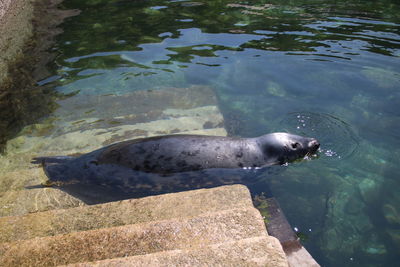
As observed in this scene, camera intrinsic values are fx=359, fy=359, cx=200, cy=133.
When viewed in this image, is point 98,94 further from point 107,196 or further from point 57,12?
point 57,12

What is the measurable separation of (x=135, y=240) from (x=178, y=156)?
1.55 m

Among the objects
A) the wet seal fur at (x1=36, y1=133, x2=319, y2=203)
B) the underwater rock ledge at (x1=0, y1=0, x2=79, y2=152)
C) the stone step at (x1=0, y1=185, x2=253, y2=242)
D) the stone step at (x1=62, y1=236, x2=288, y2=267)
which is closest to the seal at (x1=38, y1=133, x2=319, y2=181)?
the wet seal fur at (x1=36, y1=133, x2=319, y2=203)

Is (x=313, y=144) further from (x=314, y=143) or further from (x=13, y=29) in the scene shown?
(x=13, y=29)

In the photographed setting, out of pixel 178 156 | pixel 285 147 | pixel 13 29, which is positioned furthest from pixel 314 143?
pixel 13 29

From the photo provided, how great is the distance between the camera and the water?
11.2ft

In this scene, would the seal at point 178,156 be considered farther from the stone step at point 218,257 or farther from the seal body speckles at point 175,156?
the stone step at point 218,257

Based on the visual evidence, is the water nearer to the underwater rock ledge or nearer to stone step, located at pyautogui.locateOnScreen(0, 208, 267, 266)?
the underwater rock ledge

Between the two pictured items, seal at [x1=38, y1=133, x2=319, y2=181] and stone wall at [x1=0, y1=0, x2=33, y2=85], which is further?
stone wall at [x1=0, y1=0, x2=33, y2=85]

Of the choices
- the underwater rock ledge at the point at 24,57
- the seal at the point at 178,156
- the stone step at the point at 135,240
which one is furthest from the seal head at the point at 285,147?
the underwater rock ledge at the point at 24,57

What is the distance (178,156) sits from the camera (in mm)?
3727

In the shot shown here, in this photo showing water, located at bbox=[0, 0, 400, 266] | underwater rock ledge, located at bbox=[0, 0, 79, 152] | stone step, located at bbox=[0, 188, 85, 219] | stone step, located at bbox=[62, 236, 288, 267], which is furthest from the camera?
underwater rock ledge, located at bbox=[0, 0, 79, 152]

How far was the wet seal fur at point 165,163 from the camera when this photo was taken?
3658 millimetres

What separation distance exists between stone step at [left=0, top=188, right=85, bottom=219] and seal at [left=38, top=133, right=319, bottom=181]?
0.31m

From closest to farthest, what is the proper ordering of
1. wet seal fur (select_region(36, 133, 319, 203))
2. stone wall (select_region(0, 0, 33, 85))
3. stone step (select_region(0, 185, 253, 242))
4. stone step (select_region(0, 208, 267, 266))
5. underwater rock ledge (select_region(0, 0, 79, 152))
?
stone step (select_region(0, 208, 267, 266))
stone step (select_region(0, 185, 253, 242))
wet seal fur (select_region(36, 133, 319, 203))
underwater rock ledge (select_region(0, 0, 79, 152))
stone wall (select_region(0, 0, 33, 85))
